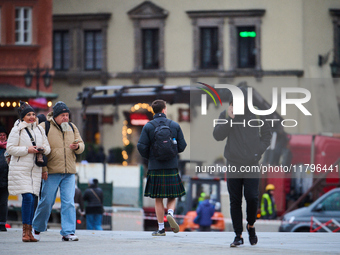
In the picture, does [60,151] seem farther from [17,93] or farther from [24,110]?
[17,93]

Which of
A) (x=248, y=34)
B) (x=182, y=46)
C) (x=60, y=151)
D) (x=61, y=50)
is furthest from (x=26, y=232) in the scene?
(x=61, y=50)

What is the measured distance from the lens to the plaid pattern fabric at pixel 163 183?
10070 mm

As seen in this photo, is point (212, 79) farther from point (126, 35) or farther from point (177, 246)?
point (177, 246)

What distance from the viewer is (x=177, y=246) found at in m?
8.84

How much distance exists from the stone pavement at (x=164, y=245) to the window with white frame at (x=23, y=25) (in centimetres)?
2358

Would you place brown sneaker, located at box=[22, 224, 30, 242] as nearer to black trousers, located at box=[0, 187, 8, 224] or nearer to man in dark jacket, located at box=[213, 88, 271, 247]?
black trousers, located at box=[0, 187, 8, 224]

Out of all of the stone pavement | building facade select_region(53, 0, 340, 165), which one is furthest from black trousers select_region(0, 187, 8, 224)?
building facade select_region(53, 0, 340, 165)

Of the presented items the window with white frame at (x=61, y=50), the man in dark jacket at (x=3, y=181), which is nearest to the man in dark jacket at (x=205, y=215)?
the man in dark jacket at (x=3, y=181)

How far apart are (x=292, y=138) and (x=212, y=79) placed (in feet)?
45.0

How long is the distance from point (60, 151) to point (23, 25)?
2519cm

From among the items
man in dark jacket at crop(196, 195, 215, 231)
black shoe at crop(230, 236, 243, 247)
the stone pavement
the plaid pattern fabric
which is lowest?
man in dark jacket at crop(196, 195, 215, 231)

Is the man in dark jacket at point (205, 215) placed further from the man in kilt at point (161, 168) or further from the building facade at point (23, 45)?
the building facade at point (23, 45)

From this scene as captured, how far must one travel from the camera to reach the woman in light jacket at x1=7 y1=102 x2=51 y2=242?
9.48 metres

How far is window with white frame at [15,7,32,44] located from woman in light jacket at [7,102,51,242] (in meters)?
24.6
